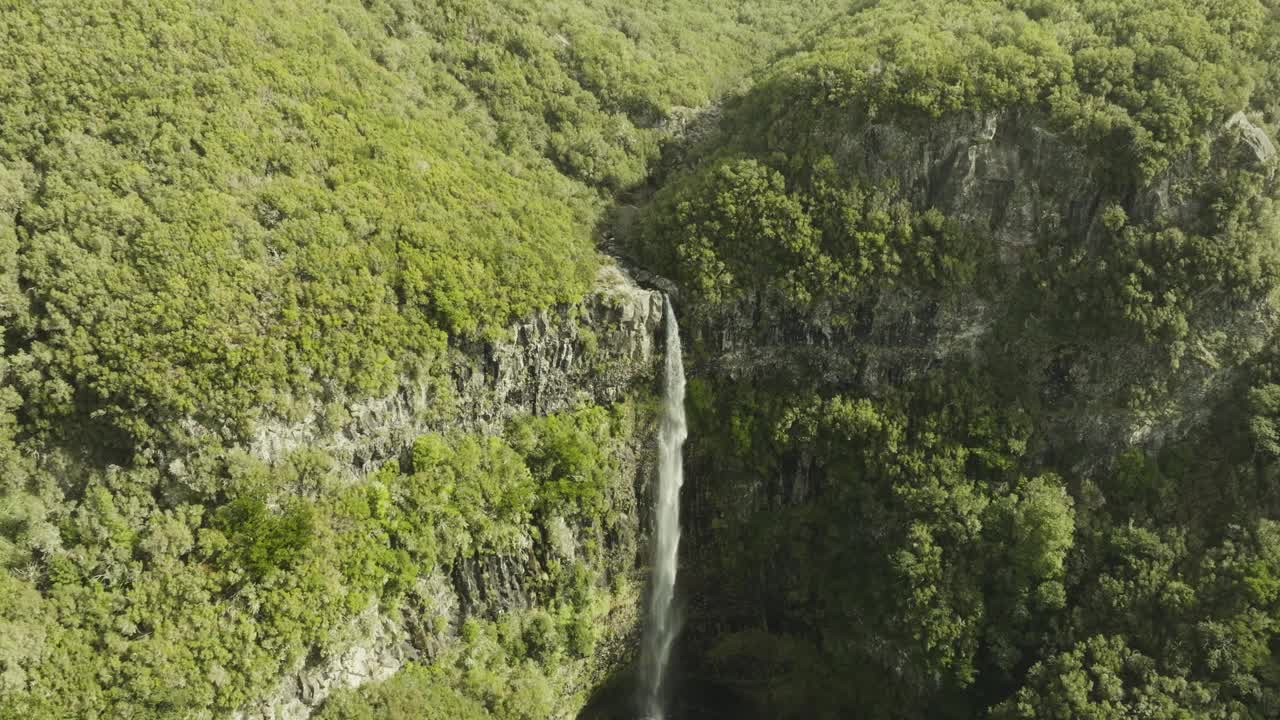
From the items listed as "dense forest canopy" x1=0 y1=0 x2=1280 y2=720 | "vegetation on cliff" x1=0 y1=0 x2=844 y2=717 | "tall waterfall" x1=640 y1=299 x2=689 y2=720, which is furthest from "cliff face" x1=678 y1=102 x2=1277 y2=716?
"vegetation on cliff" x1=0 y1=0 x2=844 y2=717

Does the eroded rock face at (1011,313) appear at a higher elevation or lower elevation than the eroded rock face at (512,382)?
higher

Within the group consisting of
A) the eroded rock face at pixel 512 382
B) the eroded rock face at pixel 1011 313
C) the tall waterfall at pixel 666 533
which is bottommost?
the tall waterfall at pixel 666 533

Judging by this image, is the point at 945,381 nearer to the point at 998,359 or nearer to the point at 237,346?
the point at 998,359

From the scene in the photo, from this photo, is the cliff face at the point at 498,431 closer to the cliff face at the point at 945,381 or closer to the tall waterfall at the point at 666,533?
the tall waterfall at the point at 666,533

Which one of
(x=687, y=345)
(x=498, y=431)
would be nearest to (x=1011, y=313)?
(x=687, y=345)

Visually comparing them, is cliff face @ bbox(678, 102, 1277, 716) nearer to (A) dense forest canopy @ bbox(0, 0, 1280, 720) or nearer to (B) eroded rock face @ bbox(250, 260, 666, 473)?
(A) dense forest canopy @ bbox(0, 0, 1280, 720)

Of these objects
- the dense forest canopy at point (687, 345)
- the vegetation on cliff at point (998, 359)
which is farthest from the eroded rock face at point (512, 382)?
the vegetation on cliff at point (998, 359)
